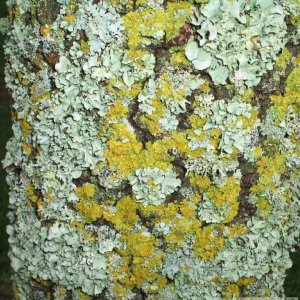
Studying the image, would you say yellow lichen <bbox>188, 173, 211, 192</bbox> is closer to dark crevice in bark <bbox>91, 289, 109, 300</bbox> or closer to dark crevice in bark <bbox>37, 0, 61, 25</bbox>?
dark crevice in bark <bbox>91, 289, 109, 300</bbox>

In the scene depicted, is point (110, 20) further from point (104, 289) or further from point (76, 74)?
point (104, 289)

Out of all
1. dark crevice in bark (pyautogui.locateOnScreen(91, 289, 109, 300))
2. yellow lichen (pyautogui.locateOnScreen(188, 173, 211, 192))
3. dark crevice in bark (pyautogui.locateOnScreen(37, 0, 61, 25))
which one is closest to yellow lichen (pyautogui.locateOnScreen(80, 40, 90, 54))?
dark crevice in bark (pyautogui.locateOnScreen(37, 0, 61, 25))

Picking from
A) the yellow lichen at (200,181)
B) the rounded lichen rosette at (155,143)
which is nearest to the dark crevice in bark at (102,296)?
the rounded lichen rosette at (155,143)

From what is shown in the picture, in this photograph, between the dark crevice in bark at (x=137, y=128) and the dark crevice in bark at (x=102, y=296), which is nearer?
the dark crevice in bark at (x=137, y=128)

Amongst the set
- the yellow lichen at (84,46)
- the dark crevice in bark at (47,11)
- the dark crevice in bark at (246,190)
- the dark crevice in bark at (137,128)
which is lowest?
the dark crevice in bark at (246,190)

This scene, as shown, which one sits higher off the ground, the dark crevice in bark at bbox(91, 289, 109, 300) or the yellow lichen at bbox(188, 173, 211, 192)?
the yellow lichen at bbox(188, 173, 211, 192)

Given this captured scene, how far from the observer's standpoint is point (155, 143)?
1.73 m

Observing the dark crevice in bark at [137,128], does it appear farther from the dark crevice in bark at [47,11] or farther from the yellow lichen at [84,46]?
the dark crevice in bark at [47,11]

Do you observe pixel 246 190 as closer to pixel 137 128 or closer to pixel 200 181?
pixel 200 181

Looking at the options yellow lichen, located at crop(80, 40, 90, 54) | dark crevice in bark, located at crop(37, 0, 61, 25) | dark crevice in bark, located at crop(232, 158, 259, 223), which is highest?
dark crevice in bark, located at crop(37, 0, 61, 25)

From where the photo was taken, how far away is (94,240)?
6.15ft

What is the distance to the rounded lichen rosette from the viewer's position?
165cm


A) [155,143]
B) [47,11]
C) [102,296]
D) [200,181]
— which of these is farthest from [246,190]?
[47,11]

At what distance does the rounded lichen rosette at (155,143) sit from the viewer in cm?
165
